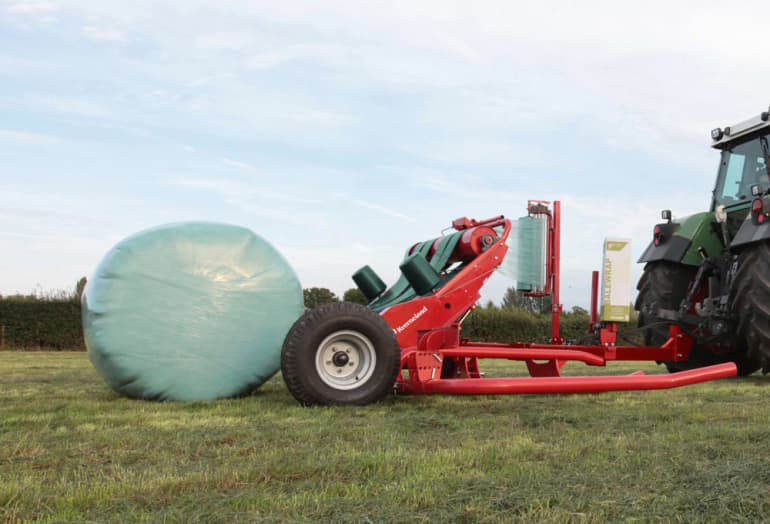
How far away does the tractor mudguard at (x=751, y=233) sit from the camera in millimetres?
6832

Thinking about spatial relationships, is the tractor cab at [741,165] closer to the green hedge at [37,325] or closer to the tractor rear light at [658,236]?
the tractor rear light at [658,236]

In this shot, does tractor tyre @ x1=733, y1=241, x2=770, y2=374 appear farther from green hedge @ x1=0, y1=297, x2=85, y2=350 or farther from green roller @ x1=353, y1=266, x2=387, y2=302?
green hedge @ x1=0, y1=297, x2=85, y2=350

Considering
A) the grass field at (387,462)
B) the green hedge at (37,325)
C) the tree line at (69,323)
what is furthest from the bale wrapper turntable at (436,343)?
the green hedge at (37,325)

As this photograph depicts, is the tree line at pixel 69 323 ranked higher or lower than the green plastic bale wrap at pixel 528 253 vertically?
lower

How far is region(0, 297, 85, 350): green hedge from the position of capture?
1880 centimetres

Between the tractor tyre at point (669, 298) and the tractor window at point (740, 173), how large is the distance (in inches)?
38.5

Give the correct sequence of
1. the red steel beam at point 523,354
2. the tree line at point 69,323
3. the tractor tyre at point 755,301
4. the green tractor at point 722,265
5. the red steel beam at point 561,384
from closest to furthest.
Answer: the red steel beam at point 561,384, the red steel beam at point 523,354, the tractor tyre at point 755,301, the green tractor at point 722,265, the tree line at point 69,323

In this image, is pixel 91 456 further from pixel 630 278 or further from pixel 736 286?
pixel 736 286

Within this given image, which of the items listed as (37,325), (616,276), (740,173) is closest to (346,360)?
(616,276)

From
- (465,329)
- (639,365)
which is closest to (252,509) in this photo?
(639,365)

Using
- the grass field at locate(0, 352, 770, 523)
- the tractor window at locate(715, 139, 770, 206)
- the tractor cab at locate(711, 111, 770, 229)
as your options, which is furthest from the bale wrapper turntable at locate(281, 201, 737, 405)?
the tractor window at locate(715, 139, 770, 206)

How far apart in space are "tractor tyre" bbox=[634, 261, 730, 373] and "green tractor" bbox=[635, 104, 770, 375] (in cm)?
1

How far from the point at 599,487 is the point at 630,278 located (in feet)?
12.6

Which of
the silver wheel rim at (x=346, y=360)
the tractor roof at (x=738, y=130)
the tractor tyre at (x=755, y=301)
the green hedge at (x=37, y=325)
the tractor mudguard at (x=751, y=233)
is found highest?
the tractor roof at (x=738, y=130)
